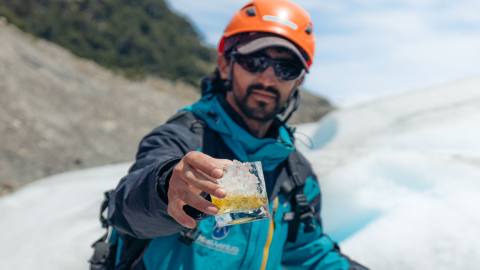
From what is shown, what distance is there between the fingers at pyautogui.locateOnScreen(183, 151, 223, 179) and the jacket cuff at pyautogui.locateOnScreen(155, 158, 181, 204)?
21cm

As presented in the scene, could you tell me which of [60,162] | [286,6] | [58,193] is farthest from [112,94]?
[286,6]

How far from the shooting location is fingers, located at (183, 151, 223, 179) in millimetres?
1183

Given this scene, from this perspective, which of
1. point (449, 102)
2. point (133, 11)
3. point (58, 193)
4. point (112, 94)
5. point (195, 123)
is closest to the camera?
point (195, 123)

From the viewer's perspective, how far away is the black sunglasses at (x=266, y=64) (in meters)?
2.39

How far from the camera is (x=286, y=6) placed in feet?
8.64

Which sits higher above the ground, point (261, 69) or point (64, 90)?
point (64, 90)

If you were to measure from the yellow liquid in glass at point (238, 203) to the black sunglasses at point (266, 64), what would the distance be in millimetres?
1161

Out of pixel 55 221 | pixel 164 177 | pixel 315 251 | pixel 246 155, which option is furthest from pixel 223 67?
pixel 55 221

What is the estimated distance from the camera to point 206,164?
47.1 inches

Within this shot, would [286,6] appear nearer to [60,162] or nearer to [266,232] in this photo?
[266,232]

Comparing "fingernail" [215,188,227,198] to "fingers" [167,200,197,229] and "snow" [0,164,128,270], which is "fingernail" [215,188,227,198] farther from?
"snow" [0,164,128,270]

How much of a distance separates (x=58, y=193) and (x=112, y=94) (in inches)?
408

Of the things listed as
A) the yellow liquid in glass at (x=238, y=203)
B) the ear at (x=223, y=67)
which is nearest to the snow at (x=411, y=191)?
the ear at (x=223, y=67)

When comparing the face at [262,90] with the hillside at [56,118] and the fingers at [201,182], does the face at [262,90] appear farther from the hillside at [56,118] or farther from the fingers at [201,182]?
the hillside at [56,118]
